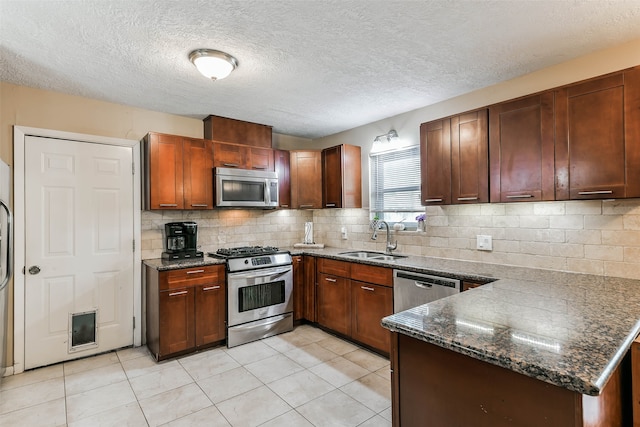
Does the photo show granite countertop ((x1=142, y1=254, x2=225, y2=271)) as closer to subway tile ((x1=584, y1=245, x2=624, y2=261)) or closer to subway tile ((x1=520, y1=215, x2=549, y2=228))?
subway tile ((x1=520, y1=215, x2=549, y2=228))

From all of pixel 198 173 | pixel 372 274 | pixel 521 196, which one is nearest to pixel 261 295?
pixel 372 274

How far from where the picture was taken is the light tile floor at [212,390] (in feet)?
7.23

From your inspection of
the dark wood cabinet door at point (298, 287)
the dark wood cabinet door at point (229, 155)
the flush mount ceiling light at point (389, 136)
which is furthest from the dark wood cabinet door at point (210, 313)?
the flush mount ceiling light at point (389, 136)

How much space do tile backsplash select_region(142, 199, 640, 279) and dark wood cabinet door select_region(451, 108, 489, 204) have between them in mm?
373

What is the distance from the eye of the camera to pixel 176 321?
3.11 meters

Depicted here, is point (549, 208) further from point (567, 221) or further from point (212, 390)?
point (212, 390)

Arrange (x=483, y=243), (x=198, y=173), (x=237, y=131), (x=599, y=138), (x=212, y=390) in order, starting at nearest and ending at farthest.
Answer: (x=599, y=138) → (x=212, y=390) → (x=483, y=243) → (x=198, y=173) → (x=237, y=131)

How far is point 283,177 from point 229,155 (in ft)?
2.57

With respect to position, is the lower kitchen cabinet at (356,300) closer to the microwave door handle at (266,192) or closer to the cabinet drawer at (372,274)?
the cabinet drawer at (372,274)

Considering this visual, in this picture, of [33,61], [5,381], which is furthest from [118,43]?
[5,381]

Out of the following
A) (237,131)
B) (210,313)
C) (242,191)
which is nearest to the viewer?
(210,313)

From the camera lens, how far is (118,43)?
216 centimetres

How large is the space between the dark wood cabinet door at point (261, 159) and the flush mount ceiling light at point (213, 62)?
5.13ft

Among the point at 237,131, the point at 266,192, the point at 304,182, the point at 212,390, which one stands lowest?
the point at 212,390
